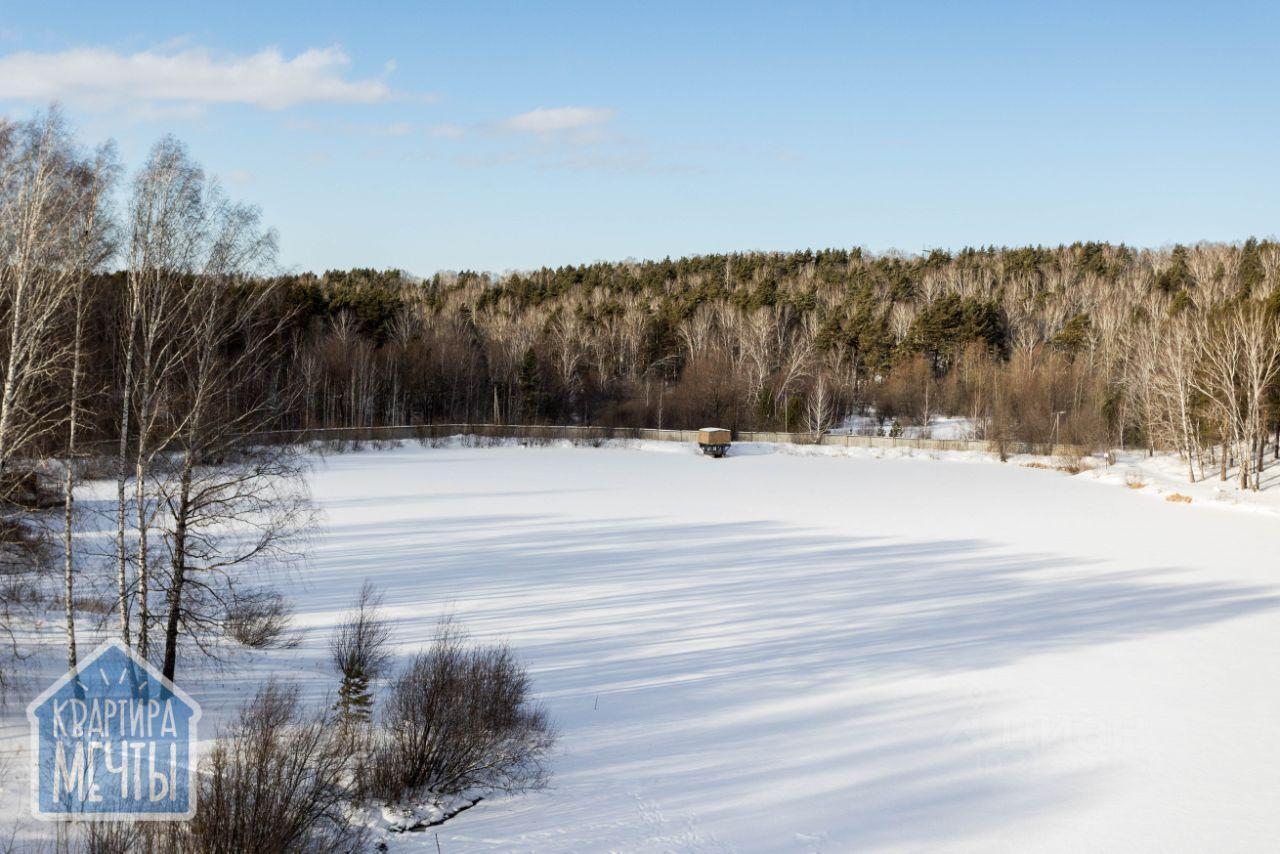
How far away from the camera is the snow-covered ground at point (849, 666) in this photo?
25.1 feet

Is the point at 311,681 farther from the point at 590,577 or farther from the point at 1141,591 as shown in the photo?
the point at 1141,591

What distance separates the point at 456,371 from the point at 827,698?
182ft

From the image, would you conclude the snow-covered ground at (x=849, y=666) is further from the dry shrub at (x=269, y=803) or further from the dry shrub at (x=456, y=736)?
the dry shrub at (x=269, y=803)

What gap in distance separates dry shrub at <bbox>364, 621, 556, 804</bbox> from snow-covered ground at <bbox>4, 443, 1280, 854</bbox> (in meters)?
0.41

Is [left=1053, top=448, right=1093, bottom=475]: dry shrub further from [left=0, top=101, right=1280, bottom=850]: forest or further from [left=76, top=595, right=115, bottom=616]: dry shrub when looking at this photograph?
[left=76, top=595, right=115, bottom=616]: dry shrub

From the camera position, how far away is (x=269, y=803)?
545 cm

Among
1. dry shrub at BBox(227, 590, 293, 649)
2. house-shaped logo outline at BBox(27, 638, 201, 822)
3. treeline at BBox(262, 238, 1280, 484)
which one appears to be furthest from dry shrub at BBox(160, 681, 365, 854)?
treeline at BBox(262, 238, 1280, 484)

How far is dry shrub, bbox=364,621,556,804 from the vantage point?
7.80 m

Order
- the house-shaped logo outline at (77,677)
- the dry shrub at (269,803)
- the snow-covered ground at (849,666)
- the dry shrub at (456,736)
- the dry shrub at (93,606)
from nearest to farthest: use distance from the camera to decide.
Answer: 1. the dry shrub at (269,803)
2. the house-shaped logo outline at (77,677)
3. the snow-covered ground at (849,666)
4. the dry shrub at (456,736)
5. the dry shrub at (93,606)

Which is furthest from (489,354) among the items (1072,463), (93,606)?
(93,606)

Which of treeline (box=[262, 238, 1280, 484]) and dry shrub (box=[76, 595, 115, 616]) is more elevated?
treeline (box=[262, 238, 1280, 484])

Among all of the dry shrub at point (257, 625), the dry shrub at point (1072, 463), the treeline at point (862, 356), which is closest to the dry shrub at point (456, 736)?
the dry shrub at point (257, 625)

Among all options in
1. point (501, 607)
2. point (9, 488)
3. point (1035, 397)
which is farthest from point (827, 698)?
point (1035, 397)

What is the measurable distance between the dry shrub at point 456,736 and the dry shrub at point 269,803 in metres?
0.58
